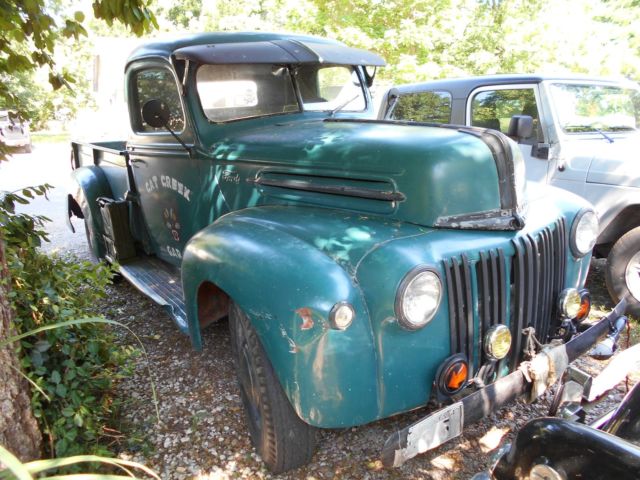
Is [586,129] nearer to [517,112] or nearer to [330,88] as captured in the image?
[517,112]

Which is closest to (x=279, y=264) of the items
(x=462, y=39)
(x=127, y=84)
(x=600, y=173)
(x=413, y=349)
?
(x=413, y=349)

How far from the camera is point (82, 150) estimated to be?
518 cm

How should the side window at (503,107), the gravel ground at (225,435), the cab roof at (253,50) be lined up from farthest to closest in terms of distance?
1. the side window at (503,107)
2. the cab roof at (253,50)
3. the gravel ground at (225,435)

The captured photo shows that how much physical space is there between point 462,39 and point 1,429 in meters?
9.07

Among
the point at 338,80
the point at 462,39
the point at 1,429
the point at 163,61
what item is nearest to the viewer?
the point at 1,429

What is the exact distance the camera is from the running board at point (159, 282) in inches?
121

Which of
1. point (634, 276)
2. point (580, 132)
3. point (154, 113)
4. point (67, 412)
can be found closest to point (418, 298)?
point (67, 412)

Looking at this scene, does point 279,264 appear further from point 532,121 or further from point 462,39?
point 462,39

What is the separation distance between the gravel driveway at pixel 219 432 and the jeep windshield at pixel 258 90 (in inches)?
65.3

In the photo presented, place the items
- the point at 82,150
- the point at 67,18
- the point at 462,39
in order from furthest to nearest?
the point at 462,39 → the point at 82,150 → the point at 67,18

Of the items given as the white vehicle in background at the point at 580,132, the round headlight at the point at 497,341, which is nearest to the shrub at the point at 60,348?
the round headlight at the point at 497,341

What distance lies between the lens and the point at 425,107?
5141mm

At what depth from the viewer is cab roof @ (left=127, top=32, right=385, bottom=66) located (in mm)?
2818

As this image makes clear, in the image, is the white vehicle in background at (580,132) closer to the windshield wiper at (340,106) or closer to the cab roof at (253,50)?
the windshield wiper at (340,106)
